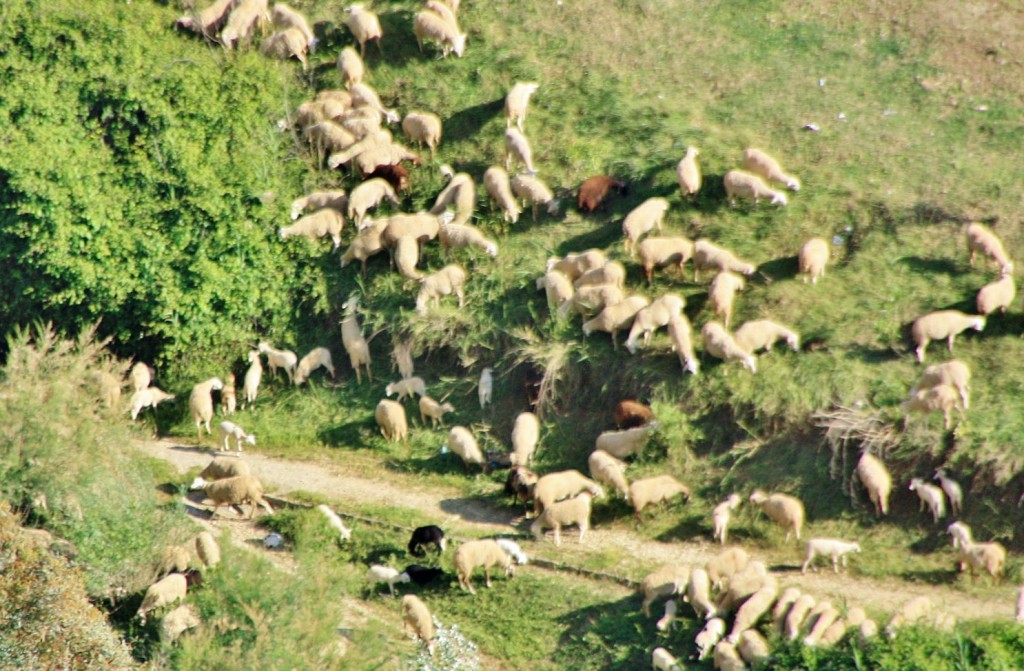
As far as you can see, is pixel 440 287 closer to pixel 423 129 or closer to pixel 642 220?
pixel 642 220

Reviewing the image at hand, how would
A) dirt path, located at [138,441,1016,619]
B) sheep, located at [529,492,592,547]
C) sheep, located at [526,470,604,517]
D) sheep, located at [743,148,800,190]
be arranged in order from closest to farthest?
dirt path, located at [138,441,1016,619]
sheep, located at [529,492,592,547]
sheep, located at [526,470,604,517]
sheep, located at [743,148,800,190]

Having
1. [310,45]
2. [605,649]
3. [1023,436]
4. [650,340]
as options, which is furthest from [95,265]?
[1023,436]

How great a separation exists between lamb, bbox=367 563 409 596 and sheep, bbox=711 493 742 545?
14.2ft

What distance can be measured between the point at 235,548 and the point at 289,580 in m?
1.36

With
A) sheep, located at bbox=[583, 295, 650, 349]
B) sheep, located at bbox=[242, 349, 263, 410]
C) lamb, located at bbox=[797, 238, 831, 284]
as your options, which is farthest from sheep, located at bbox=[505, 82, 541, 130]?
sheep, located at bbox=[242, 349, 263, 410]

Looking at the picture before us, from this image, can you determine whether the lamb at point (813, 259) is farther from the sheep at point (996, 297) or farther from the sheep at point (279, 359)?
the sheep at point (279, 359)

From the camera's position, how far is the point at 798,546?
74.5ft

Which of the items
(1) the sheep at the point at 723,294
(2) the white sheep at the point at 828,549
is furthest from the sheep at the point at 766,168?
(2) the white sheep at the point at 828,549

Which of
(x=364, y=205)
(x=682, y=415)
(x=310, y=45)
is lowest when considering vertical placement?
(x=682, y=415)

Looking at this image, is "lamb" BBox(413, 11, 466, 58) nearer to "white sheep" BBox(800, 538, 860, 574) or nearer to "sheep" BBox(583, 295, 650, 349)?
"sheep" BBox(583, 295, 650, 349)

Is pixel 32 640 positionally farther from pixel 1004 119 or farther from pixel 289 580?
pixel 1004 119

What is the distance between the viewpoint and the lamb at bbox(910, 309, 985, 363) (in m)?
23.8

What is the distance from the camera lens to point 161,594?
2225cm

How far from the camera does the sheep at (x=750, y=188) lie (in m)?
26.3
